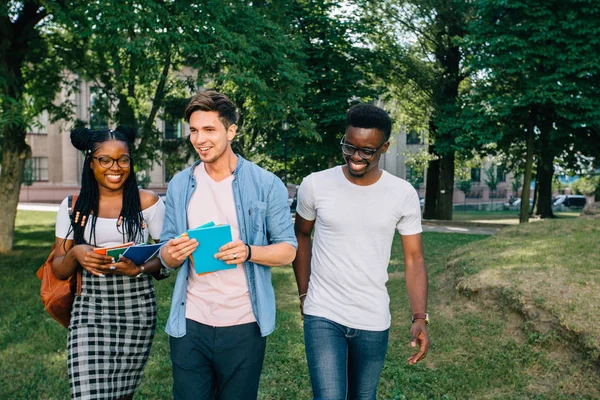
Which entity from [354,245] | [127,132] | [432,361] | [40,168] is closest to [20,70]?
[432,361]

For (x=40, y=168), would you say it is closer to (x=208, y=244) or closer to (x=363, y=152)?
(x=363, y=152)

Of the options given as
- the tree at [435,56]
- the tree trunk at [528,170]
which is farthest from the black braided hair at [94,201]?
the tree at [435,56]

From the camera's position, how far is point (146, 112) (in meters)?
20.8

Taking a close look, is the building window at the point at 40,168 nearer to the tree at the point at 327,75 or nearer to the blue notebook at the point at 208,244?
the tree at the point at 327,75

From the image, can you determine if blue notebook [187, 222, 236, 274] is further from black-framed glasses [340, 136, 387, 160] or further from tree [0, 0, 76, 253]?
tree [0, 0, 76, 253]

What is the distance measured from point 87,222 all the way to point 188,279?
78 cm

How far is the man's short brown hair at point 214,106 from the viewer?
316 cm

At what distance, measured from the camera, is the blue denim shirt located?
3.13 meters

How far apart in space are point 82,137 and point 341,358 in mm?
1940

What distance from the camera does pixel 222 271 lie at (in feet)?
10.3

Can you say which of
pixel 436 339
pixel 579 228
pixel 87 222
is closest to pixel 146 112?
pixel 579 228

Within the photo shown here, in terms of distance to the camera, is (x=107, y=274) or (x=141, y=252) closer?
(x=141, y=252)

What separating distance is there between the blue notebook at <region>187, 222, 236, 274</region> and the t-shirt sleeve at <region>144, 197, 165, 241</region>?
2.81 ft

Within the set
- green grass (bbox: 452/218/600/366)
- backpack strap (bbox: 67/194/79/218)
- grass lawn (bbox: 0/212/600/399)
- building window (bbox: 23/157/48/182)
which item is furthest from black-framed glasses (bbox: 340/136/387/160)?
building window (bbox: 23/157/48/182)
